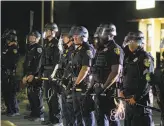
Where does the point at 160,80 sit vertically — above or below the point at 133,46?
below

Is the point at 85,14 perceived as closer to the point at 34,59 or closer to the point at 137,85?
the point at 34,59

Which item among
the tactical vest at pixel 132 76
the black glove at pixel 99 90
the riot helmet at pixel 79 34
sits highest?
the riot helmet at pixel 79 34

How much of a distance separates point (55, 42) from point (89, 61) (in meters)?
2.02

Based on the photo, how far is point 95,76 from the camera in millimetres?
7098

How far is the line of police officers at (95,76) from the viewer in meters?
6.60

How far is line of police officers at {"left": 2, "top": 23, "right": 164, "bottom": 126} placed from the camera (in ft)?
21.6

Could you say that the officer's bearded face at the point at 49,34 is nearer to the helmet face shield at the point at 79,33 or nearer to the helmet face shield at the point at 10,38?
the helmet face shield at the point at 10,38

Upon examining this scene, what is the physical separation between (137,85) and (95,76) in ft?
2.74

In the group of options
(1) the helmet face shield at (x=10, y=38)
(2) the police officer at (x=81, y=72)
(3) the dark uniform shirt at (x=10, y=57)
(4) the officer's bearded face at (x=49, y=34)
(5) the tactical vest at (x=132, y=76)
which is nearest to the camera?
(5) the tactical vest at (x=132, y=76)

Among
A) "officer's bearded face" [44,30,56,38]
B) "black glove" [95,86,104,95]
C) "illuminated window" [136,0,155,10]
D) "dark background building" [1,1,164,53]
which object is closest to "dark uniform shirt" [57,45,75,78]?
"officer's bearded face" [44,30,56,38]

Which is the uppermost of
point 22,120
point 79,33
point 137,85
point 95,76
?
point 79,33

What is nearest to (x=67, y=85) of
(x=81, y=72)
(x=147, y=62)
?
(x=81, y=72)

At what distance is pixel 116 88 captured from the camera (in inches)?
277

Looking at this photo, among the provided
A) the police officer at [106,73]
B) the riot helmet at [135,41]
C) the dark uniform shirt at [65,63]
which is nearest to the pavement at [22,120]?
the dark uniform shirt at [65,63]
